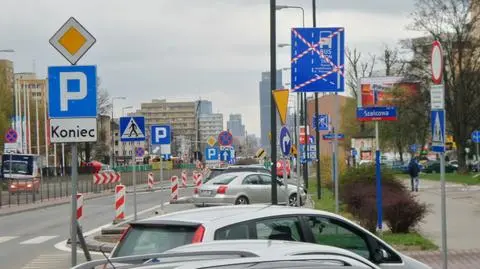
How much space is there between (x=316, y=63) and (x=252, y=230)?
412 inches

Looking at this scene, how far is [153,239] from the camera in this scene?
6906 mm

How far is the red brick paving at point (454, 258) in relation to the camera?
A: 12.8 meters

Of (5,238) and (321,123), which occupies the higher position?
(321,123)

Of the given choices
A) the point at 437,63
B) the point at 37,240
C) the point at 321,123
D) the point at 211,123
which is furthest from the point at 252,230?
the point at 211,123

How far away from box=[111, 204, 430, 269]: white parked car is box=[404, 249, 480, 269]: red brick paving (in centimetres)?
→ 534

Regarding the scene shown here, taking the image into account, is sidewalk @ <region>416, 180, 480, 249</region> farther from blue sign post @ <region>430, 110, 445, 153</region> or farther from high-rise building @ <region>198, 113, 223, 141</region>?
high-rise building @ <region>198, 113, 223, 141</region>

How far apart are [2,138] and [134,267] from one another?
212ft

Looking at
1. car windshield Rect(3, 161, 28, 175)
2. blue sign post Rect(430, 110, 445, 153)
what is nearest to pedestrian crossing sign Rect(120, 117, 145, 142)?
blue sign post Rect(430, 110, 445, 153)

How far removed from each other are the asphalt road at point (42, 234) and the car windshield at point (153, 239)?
307 inches

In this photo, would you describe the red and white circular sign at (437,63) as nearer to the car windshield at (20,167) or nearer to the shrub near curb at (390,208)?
the shrub near curb at (390,208)

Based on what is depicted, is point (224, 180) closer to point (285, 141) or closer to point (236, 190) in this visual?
point (236, 190)

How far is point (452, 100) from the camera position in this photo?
203 feet

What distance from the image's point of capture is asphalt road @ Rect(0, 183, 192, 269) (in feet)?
50.8

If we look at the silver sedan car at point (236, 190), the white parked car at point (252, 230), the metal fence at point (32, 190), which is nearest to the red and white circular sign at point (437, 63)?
the white parked car at point (252, 230)
